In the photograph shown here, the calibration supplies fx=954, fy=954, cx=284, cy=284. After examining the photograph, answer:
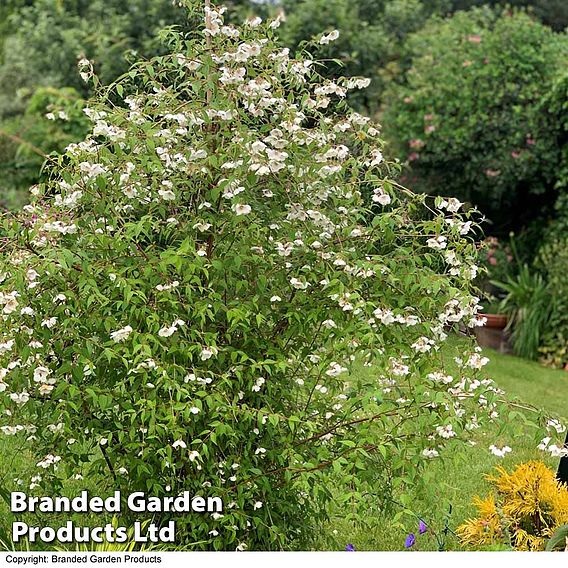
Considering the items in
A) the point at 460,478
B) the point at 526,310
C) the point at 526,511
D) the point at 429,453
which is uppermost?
the point at 429,453

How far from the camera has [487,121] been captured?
7340 mm

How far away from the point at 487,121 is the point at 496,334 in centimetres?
164

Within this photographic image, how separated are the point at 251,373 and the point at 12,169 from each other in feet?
26.9

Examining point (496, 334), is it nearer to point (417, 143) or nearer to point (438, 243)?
point (417, 143)

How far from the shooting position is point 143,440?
261 cm

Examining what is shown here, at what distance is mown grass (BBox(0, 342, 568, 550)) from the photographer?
272 cm

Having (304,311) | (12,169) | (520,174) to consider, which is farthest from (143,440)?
(12,169)

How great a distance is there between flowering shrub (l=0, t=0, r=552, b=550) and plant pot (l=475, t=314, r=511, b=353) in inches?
183

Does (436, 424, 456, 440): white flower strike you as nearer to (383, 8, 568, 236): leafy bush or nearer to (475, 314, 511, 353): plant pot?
(475, 314, 511, 353): plant pot

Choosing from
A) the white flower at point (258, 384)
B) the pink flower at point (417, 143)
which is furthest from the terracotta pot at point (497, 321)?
the white flower at point (258, 384)

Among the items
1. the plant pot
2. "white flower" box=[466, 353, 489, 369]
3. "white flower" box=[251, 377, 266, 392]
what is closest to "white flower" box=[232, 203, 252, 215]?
"white flower" box=[251, 377, 266, 392]

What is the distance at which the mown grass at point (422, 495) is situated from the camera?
2721mm

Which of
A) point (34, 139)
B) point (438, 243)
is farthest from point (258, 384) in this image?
point (34, 139)

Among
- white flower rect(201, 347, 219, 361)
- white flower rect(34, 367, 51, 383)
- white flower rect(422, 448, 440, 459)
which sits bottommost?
white flower rect(422, 448, 440, 459)
